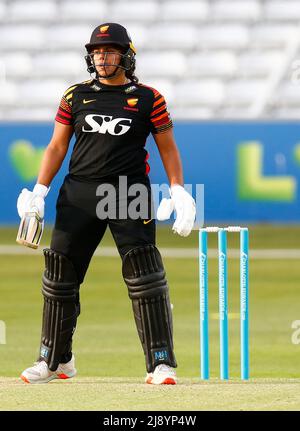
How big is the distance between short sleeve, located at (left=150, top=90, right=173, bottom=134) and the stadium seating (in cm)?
1426

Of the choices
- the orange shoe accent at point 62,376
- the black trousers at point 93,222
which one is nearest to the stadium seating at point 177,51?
the orange shoe accent at point 62,376

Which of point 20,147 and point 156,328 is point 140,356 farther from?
point 20,147

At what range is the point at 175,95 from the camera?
20.9m

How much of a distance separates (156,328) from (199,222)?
Result: 11.2 meters

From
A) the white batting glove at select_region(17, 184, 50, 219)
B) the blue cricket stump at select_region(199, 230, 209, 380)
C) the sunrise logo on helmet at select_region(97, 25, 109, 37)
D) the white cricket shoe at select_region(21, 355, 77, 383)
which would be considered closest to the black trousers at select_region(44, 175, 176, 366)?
the white batting glove at select_region(17, 184, 50, 219)

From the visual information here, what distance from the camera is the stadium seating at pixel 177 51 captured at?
20.7 m

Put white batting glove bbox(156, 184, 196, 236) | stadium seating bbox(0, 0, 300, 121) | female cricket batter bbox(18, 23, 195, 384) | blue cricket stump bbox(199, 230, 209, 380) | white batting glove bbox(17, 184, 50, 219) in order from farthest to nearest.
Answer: stadium seating bbox(0, 0, 300, 121)
blue cricket stump bbox(199, 230, 209, 380)
white batting glove bbox(17, 184, 50, 219)
female cricket batter bbox(18, 23, 195, 384)
white batting glove bbox(156, 184, 196, 236)

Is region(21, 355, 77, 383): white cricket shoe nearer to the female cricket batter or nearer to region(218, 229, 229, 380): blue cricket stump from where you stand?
the female cricket batter

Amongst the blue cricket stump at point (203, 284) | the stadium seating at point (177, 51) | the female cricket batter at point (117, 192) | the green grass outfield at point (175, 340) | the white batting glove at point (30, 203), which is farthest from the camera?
the stadium seating at point (177, 51)

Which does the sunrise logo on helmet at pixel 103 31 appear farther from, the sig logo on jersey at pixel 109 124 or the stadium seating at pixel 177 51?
the stadium seating at pixel 177 51

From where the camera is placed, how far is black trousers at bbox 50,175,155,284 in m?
5.83

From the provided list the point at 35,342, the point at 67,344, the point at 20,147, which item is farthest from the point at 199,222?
the point at 67,344

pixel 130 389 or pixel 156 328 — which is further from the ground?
pixel 156 328

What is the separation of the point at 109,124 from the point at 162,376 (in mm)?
1201
